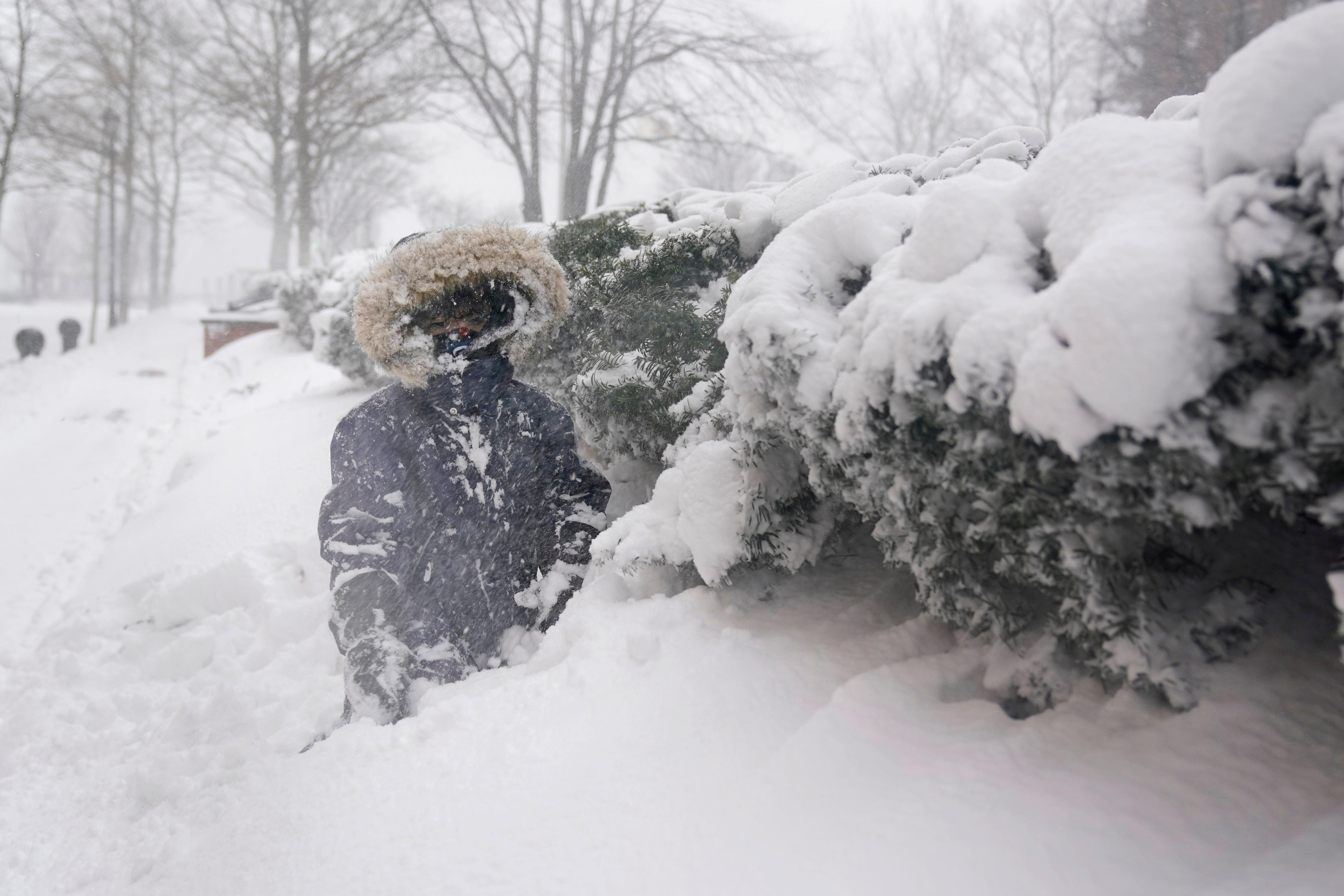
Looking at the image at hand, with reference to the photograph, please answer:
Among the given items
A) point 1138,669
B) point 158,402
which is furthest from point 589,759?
point 158,402

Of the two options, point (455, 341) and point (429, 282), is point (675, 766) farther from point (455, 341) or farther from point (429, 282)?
point (429, 282)

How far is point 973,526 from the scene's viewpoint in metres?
1.49

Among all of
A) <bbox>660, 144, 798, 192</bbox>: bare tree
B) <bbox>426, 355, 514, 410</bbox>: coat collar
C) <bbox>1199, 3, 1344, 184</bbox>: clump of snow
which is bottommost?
<bbox>426, 355, 514, 410</bbox>: coat collar

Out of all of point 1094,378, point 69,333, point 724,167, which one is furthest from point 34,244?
point 1094,378

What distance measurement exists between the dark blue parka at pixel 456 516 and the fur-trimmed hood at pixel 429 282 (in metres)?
0.13

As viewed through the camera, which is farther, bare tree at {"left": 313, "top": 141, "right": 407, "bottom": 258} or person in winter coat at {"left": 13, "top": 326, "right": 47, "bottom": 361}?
bare tree at {"left": 313, "top": 141, "right": 407, "bottom": 258}

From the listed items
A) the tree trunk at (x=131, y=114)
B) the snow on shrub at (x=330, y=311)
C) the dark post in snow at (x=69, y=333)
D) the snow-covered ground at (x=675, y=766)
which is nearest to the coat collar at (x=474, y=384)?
the snow on shrub at (x=330, y=311)

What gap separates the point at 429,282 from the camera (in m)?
2.70

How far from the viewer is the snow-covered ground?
1.29 metres

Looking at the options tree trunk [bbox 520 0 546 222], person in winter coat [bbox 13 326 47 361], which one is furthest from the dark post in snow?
tree trunk [bbox 520 0 546 222]

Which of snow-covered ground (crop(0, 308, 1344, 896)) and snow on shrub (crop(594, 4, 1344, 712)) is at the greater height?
snow on shrub (crop(594, 4, 1344, 712))

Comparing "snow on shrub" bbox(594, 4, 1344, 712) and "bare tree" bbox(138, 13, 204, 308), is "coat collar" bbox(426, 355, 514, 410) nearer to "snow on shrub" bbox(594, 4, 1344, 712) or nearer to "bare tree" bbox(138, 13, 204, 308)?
"snow on shrub" bbox(594, 4, 1344, 712)

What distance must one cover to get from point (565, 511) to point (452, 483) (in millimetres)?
470

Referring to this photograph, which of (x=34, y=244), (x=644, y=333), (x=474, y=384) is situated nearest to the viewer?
(x=474, y=384)
